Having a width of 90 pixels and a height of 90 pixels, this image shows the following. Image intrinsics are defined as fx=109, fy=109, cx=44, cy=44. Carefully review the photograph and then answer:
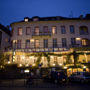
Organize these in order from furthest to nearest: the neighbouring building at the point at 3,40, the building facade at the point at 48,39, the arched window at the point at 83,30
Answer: the neighbouring building at the point at 3,40
the arched window at the point at 83,30
the building facade at the point at 48,39

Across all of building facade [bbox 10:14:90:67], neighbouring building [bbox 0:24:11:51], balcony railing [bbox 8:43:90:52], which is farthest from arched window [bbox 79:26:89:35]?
neighbouring building [bbox 0:24:11:51]

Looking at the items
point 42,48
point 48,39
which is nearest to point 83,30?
point 48,39

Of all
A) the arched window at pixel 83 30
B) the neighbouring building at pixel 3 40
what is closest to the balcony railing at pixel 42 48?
the arched window at pixel 83 30

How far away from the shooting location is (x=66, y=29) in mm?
29125

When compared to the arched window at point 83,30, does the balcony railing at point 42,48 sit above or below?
below

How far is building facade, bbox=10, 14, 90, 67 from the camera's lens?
26.8 meters

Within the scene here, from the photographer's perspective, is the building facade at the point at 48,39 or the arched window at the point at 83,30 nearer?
the building facade at the point at 48,39

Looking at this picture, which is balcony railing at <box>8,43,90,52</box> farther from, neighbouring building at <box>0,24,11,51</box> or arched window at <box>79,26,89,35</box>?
neighbouring building at <box>0,24,11,51</box>

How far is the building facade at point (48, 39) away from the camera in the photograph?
26.8m

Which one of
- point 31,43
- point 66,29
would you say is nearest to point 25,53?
point 31,43

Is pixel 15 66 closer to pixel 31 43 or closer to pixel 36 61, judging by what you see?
pixel 36 61

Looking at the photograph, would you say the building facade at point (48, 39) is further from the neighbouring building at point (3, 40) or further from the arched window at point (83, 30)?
the neighbouring building at point (3, 40)

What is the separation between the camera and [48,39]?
94.1 feet

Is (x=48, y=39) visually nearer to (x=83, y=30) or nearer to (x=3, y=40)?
(x=83, y=30)
